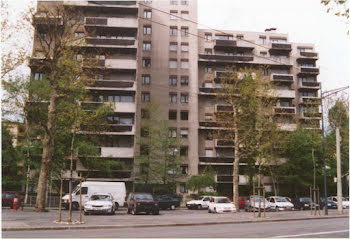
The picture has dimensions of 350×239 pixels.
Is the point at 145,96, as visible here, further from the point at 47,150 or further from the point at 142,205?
the point at 47,150

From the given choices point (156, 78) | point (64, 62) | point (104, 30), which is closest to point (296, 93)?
point (156, 78)

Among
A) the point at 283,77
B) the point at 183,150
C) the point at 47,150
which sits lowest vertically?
the point at 47,150

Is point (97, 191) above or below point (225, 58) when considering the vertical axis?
below

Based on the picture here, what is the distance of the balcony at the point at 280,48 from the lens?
202 ft

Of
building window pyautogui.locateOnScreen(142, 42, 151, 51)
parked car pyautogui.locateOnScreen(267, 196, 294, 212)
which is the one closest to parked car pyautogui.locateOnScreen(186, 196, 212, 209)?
parked car pyautogui.locateOnScreen(267, 196, 294, 212)

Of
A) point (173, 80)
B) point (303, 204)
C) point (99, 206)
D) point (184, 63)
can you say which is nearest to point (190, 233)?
point (99, 206)

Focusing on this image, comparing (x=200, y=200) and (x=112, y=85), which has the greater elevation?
(x=112, y=85)

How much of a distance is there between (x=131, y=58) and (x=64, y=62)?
1128 inches

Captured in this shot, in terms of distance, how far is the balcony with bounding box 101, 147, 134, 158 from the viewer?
160 ft

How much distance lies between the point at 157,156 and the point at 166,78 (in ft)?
47.2

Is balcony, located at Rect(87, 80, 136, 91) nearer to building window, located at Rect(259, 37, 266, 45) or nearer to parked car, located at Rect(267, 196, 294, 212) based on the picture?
parked car, located at Rect(267, 196, 294, 212)

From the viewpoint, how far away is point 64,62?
84.4 feet

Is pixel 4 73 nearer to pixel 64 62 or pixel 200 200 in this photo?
pixel 64 62

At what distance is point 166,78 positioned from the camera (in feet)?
182
